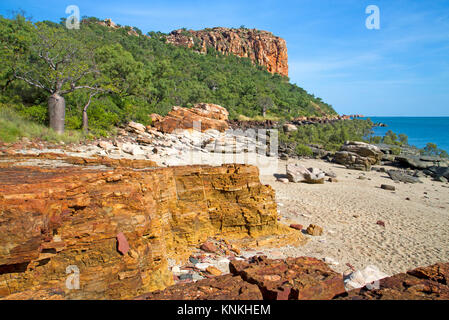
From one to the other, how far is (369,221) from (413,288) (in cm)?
855

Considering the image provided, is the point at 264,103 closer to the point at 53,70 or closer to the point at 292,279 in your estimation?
the point at 53,70

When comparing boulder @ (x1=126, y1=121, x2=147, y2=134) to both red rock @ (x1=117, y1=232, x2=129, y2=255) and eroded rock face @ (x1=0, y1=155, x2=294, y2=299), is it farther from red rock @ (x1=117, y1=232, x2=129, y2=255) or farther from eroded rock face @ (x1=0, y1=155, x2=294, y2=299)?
red rock @ (x1=117, y1=232, x2=129, y2=255)

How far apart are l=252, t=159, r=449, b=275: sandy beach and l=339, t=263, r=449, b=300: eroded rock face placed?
12.5 ft

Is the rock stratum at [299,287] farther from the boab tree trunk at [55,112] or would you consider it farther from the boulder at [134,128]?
the boulder at [134,128]

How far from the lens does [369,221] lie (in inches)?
392

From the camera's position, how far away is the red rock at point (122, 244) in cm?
358

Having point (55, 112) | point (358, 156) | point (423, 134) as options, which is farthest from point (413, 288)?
point (423, 134)

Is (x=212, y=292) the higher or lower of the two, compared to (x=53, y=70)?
lower

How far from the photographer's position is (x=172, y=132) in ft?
63.3

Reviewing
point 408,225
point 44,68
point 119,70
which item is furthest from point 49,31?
point 408,225

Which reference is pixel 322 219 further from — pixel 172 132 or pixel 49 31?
pixel 49 31

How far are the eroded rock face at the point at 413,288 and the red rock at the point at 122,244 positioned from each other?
2823 millimetres
